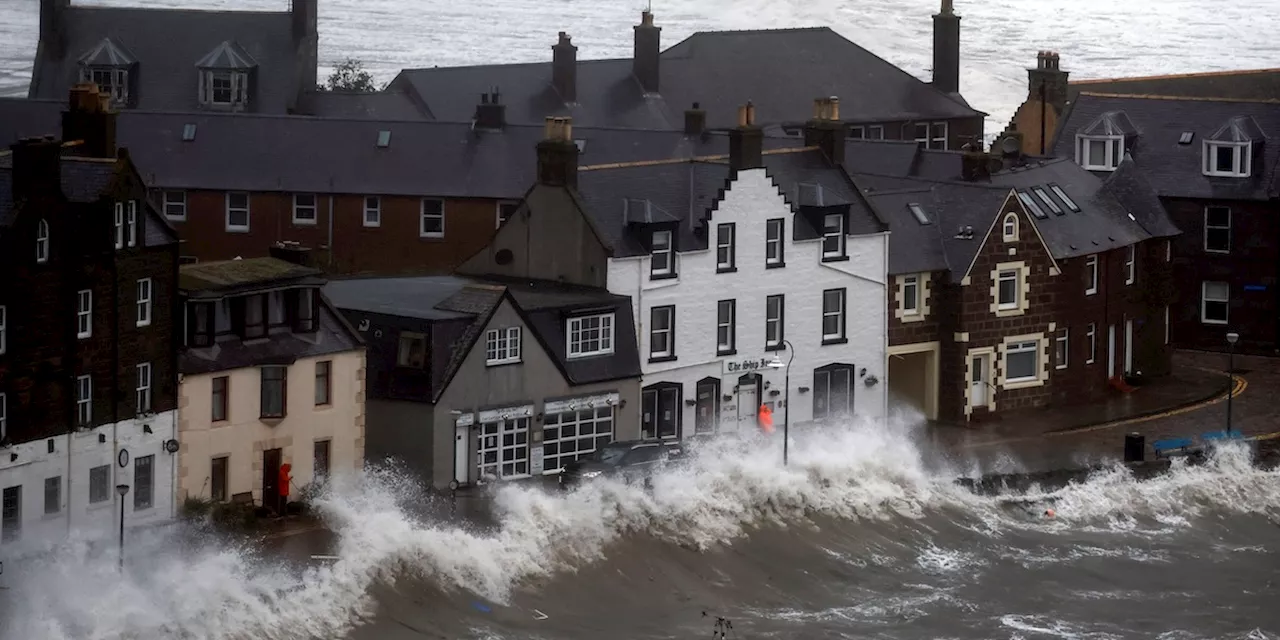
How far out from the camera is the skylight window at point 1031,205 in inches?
3263

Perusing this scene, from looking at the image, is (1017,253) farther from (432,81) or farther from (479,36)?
(479,36)

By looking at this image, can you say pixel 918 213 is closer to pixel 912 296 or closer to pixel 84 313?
pixel 912 296

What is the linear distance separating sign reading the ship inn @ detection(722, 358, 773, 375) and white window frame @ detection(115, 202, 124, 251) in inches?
736

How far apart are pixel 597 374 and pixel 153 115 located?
23505 mm

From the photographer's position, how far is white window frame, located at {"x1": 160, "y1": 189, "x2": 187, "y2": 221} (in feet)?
284

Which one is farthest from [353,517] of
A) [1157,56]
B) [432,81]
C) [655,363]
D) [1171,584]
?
[1157,56]

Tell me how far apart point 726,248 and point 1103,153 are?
22948 mm

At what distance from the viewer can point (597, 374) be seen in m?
71.3

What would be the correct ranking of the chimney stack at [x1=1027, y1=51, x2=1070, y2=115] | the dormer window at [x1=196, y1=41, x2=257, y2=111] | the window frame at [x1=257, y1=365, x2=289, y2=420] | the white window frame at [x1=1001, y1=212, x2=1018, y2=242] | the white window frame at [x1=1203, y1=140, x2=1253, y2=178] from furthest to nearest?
the chimney stack at [x1=1027, y1=51, x2=1070, y2=115]
the dormer window at [x1=196, y1=41, x2=257, y2=111]
the white window frame at [x1=1203, y1=140, x2=1253, y2=178]
the white window frame at [x1=1001, y1=212, x2=1018, y2=242]
the window frame at [x1=257, y1=365, x2=289, y2=420]

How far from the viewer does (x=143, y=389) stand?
2445 inches

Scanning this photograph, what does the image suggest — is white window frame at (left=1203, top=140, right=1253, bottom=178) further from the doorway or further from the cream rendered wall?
the doorway

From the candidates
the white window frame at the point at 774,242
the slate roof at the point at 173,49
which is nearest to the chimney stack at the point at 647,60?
the slate roof at the point at 173,49

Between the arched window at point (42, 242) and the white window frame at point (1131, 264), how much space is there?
36.0m

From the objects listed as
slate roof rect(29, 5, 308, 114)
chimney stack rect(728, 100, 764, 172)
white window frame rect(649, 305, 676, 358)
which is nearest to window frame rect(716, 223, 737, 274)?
chimney stack rect(728, 100, 764, 172)
